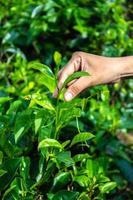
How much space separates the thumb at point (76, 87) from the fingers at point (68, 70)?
1.4 inches

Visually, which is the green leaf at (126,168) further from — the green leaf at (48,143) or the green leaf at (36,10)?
the green leaf at (36,10)

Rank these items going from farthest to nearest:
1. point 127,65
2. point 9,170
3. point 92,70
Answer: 1. point 127,65
2. point 92,70
3. point 9,170

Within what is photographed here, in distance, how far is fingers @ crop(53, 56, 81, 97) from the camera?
1916 mm

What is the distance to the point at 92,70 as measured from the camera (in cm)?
204

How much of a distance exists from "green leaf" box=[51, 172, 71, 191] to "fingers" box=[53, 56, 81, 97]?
0.91 feet

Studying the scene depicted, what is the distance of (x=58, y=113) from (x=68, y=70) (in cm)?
20

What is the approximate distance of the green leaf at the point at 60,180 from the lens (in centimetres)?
188

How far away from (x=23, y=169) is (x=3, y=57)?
8.68 ft

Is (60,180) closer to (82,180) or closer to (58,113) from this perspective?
(82,180)

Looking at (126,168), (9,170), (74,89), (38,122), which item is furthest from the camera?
(126,168)

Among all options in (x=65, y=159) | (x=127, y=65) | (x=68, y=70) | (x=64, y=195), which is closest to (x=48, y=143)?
(x=65, y=159)

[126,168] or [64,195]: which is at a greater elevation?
[64,195]

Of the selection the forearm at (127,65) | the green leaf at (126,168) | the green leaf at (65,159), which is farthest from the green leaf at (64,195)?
the green leaf at (126,168)

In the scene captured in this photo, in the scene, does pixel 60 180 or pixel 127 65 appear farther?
pixel 127 65
